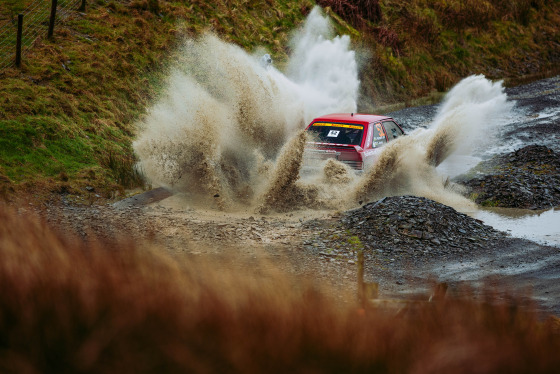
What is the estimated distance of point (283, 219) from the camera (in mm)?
10797

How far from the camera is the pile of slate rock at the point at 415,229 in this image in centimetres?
950

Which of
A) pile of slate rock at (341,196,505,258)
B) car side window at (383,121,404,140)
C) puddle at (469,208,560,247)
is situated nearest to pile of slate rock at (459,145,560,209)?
puddle at (469,208,560,247)

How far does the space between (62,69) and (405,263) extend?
12.3 meters

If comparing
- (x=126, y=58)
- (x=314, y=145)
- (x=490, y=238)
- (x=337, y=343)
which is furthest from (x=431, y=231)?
(x=126, y=58)

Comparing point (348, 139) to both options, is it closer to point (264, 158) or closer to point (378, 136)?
point (378, 136)

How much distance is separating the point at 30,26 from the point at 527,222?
15629mm

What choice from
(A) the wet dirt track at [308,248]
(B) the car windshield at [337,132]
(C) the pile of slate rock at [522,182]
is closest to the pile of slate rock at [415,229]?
(A) the wet dirt track at [308,248]

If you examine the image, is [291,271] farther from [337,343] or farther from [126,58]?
[126,58]

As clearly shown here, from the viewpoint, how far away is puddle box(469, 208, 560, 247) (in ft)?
34.8

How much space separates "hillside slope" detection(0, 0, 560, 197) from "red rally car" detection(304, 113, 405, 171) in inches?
160

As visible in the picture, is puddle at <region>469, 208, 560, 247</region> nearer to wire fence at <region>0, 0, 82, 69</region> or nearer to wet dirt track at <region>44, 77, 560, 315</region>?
wet dirt track at <region>44, 77, 560, 315</region>

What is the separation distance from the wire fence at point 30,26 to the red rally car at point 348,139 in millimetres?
8829

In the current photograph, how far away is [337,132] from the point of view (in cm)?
1293

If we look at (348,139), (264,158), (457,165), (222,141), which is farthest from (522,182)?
(222,141)
